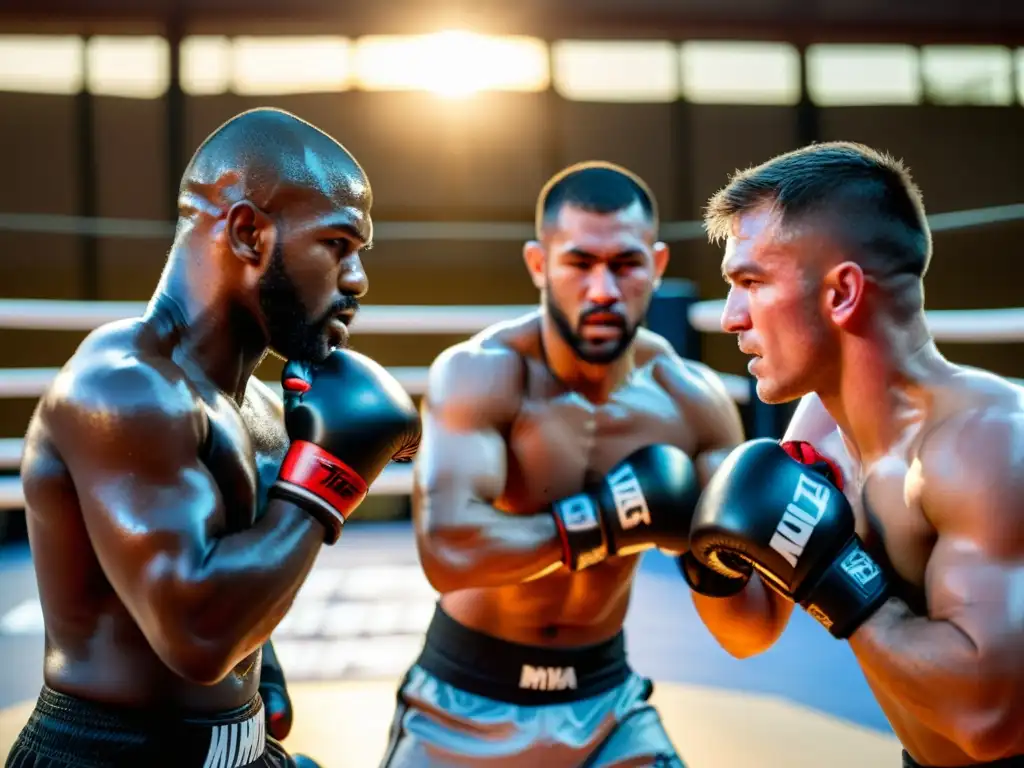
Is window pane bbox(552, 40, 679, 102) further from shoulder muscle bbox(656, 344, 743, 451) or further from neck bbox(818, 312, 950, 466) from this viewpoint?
neck bbox(818, 312, 950, 466)

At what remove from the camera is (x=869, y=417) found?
1535 millimetres

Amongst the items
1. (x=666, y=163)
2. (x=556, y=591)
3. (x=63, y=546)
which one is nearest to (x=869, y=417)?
(x=556, y=591)

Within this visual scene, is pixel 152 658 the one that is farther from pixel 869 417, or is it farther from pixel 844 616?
pixel 869 417

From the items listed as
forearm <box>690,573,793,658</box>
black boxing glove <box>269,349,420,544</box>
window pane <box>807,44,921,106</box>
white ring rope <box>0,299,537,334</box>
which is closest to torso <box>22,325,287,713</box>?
black boxing glove <box>269,349,420,544</box>

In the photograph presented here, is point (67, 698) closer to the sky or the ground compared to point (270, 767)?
closer to the sky

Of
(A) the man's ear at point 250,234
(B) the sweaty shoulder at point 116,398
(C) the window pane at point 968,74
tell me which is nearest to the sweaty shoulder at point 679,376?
(A) the man's ear at point 250,234

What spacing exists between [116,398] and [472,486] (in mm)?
939

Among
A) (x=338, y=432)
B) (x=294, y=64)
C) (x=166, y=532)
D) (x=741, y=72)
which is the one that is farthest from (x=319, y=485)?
(x=741, y=72)

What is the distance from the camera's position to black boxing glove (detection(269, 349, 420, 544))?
4.48 ft

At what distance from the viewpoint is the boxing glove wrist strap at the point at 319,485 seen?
135 centimetres

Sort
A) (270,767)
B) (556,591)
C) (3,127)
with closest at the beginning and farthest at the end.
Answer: (270,767) → (556,591) → (3,127)

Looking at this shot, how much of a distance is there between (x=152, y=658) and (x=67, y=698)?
0.12 m

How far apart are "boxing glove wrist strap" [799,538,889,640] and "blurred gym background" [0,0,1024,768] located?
592 centimetres

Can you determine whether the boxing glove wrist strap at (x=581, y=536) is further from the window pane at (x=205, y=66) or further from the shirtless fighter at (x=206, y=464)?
the window pane at (x=205, y=66)
